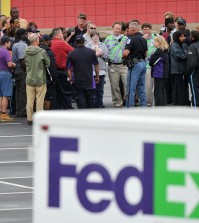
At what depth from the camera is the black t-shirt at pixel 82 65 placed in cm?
2172

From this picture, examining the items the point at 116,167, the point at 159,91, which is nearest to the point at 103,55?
the point at 159,91

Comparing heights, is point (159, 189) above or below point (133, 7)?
below

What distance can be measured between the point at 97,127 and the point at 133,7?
122 feet

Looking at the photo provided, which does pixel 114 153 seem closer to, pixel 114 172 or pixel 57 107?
pixel 114 172

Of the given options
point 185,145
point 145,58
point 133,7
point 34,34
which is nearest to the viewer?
point 185,145

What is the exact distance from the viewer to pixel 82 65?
2177 cm

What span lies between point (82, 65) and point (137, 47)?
1.41 m

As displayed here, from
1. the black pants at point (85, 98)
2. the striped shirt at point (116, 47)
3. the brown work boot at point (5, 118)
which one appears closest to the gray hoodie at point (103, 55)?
the striped shirt at point (116, 47)

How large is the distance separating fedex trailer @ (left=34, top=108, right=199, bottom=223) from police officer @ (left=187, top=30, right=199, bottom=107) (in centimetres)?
1549

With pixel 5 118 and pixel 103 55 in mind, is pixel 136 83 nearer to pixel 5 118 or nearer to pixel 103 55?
pixel 103 55

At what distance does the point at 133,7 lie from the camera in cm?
4400

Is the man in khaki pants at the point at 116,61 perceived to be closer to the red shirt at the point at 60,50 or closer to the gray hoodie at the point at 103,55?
the gray hoodie at the point at 103,55

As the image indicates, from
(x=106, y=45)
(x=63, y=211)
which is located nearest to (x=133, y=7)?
(x=106, y=45)

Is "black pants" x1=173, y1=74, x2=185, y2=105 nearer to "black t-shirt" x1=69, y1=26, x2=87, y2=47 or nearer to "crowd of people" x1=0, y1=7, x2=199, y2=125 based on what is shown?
"crowd of people" x1=0, y1=7, x2=199, y2=125
